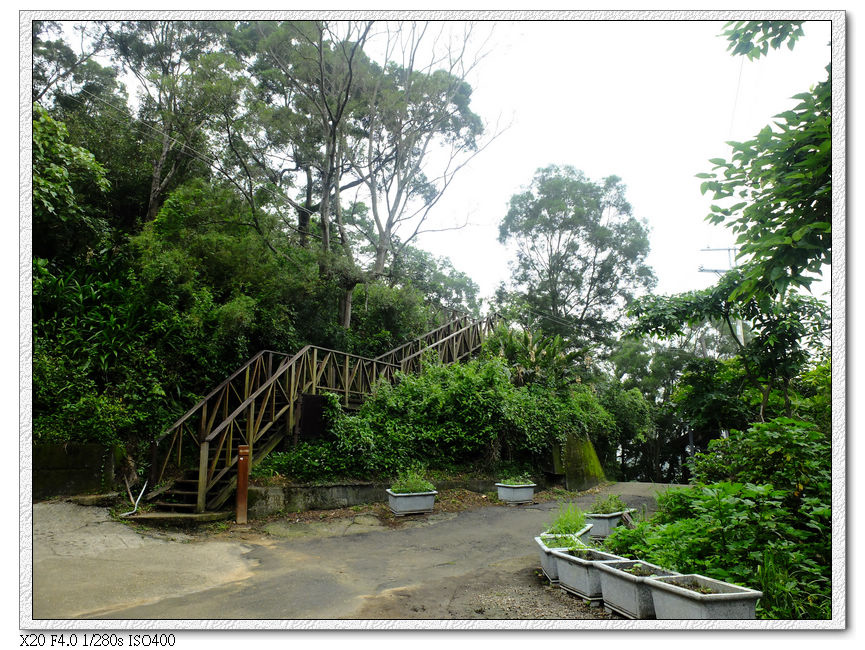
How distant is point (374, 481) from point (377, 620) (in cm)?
390

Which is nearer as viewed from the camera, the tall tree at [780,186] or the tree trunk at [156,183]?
the tall tree at [780,186]

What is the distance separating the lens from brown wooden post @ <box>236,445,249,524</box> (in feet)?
15.9

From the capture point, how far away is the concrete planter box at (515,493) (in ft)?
21.9

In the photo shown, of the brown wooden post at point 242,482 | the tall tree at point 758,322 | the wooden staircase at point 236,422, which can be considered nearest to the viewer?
the tall tree at point 758,322

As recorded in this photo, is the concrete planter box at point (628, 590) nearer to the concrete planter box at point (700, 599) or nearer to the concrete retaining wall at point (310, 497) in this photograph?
the concrete planter box at point (700, 599)

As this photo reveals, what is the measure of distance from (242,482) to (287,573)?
5.87ft

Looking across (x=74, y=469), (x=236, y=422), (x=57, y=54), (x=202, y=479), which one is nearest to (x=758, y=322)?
(x=202, y=479)

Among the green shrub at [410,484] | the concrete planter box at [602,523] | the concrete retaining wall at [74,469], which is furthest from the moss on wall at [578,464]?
the concrete retaining wall at [74,469]

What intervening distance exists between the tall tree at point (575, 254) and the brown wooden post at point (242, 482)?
7955 millimetres

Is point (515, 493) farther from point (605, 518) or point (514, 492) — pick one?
point (605, 518)

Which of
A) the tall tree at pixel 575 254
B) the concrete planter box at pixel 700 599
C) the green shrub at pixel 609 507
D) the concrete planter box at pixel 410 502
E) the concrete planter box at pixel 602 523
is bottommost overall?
the concrete planter box at pixel 410 502

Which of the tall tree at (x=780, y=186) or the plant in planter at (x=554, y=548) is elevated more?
the tall tree at (x=780, y=186)

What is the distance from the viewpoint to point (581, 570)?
2.65 meters

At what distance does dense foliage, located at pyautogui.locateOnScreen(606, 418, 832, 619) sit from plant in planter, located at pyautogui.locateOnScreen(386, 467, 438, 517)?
325 cm
